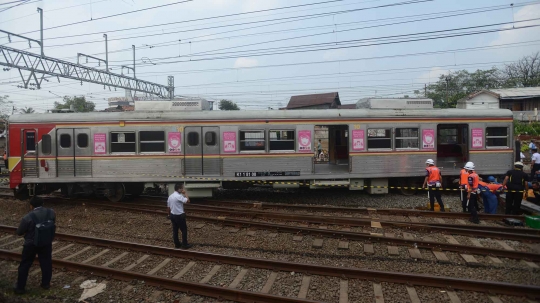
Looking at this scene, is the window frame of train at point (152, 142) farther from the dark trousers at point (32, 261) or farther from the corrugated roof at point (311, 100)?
the corrugated roof at point (311, 100)

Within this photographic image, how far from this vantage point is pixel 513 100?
40.9m

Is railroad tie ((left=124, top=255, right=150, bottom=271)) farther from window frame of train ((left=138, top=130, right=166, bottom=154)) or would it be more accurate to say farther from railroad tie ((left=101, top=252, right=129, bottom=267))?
window frame of train ((left=138, top=130, right=166, bottom=154))

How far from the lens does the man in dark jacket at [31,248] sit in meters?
6.35

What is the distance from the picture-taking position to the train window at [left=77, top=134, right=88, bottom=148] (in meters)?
13.5

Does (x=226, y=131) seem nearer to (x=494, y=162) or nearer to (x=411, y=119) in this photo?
(x=411, y=119)

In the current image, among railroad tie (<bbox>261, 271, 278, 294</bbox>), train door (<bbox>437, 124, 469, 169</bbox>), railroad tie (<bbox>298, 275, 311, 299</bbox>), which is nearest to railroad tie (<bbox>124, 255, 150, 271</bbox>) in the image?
railroad tie (<bbox>261, 271, 278, 294</bbox>)

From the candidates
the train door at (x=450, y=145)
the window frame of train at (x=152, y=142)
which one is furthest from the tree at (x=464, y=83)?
the window frame of train at (x=152, y=142)

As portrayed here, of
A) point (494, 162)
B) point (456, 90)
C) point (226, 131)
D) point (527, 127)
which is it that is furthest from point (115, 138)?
point (456, 90)

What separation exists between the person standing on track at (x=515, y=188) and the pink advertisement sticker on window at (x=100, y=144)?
1329 cm

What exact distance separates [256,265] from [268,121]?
700cm

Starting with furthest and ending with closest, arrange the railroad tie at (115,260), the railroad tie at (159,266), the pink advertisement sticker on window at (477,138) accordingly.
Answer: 1. the pink advertisement sticker on window at (477,138)
2. the railroad tie at (115,260)
3. the railroad tie at (159,266)

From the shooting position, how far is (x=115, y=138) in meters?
13.5

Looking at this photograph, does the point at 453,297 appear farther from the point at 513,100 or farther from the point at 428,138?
the point at 513,100

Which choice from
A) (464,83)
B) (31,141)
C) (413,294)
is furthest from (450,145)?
(464,83)
